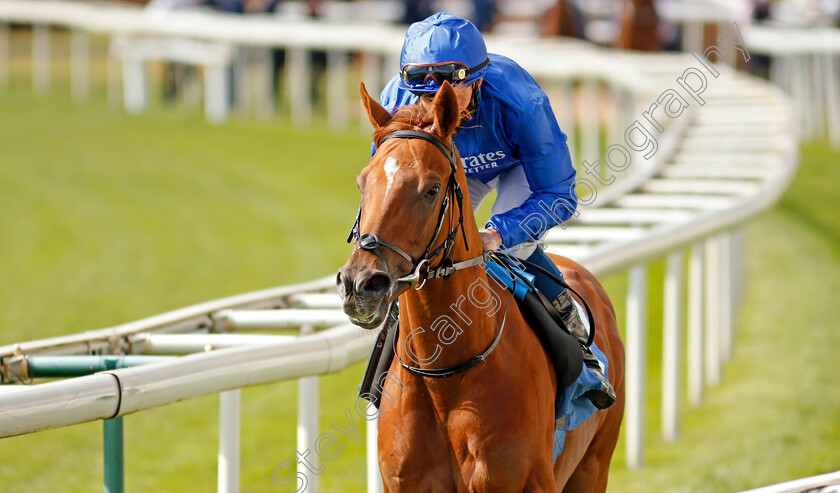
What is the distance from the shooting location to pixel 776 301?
9.41 metres

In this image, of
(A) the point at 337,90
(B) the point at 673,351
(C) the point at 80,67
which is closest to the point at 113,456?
(B) the point at 673,351

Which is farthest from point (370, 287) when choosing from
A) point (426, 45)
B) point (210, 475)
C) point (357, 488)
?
point (210, 475)

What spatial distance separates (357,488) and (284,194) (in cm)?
841

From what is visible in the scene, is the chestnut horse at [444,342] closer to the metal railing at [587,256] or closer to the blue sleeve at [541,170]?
the blue sleeve at [541,170]

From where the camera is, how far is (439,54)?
9.84 feet

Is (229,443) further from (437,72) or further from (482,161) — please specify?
(437,72)

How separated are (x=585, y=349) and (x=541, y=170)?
612mm

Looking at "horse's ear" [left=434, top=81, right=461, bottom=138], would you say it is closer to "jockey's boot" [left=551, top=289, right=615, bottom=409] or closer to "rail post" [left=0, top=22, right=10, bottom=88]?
"jockey's boot" [left=551, top=289, right=615, bottom=409]

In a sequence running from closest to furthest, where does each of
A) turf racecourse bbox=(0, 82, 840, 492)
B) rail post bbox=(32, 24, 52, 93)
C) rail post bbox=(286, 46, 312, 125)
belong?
turf racecourse bbox=(0, 82, 840, 492)
rail post bbox=(286, 46, 312, 125)
rail post bbox=(32, 24, 52, 93)

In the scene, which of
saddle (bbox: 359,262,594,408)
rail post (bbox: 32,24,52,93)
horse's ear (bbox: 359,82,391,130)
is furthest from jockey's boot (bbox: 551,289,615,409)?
rail post (bbox: 32,24,52,93)

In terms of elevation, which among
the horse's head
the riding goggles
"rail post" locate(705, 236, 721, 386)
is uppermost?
the riding goggles

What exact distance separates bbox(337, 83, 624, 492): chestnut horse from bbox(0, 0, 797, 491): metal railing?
26.0 inches

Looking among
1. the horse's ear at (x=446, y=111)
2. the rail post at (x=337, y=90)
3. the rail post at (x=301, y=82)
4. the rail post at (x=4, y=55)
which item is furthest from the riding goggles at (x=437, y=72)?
the rail post at (x=4, y=55)

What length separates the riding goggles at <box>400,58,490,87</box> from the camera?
2998 mm
